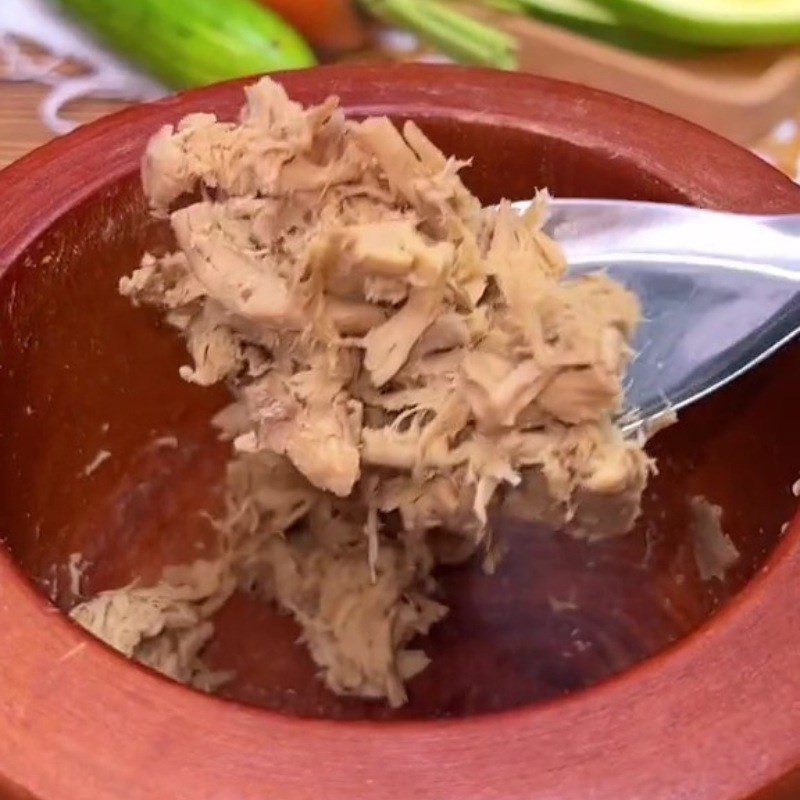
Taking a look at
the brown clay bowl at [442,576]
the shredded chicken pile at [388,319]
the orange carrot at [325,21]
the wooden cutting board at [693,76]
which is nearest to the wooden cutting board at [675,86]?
the wooden cutting board at [693,76]

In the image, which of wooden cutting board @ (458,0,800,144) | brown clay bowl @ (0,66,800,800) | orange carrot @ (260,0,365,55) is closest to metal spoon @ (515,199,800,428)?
brown clay bowl @ (0,66,800,800)

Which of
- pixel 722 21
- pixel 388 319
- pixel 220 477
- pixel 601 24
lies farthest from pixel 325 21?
pixel 388 319

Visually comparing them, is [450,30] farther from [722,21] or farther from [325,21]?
[722,21]

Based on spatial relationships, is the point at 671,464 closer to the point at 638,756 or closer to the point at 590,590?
the point at 590,590

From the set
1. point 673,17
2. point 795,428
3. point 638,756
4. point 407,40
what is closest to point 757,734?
point 638,756

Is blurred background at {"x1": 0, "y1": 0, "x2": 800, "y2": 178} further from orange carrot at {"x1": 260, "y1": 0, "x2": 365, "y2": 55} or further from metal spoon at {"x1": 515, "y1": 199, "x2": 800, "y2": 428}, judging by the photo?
metal spoon at {"x1": 515, "y1": 199, "x2": 800, "y2": 428}

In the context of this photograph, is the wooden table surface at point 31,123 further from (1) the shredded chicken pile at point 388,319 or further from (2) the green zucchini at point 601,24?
(1) the shredded chicken pile at point 388,319

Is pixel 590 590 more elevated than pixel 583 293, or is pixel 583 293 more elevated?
pixel 583 293

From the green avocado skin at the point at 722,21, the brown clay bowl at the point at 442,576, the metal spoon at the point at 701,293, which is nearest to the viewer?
the brown clay bowl at the point at 442,576
